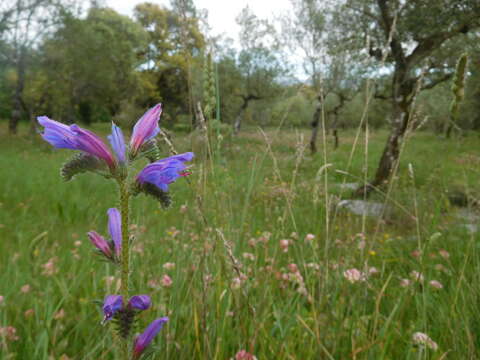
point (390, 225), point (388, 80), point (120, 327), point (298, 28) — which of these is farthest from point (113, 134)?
point (298, 28)

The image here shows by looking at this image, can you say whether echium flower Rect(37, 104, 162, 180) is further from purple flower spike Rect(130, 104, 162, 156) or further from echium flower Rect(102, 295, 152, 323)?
echium flower Rect(102, 295, 152, 323)

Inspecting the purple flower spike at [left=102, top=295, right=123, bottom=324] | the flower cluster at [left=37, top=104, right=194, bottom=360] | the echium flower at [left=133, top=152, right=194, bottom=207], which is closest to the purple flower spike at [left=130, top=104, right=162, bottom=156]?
the flower cluster at [left=37, top=104, right=194, bottom=360]

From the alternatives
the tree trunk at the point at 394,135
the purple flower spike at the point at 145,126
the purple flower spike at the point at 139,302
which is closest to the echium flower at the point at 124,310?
the purple flower spike at the point at 139,302

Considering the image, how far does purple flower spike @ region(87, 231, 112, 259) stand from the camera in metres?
0.89

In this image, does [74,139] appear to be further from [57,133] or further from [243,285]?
[243,285]

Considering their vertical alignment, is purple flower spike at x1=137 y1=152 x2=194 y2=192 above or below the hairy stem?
above

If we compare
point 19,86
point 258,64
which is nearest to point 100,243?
point 19,86

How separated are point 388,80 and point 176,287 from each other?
692 inches

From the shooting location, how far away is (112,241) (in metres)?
0.92

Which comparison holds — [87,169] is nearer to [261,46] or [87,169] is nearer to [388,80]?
[388,80]

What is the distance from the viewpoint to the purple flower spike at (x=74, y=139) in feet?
2.75

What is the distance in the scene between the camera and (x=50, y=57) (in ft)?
59.9

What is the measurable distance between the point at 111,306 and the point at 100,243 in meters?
0.18

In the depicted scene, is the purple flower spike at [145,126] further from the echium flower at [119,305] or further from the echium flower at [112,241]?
the echium flower at [119,305]
